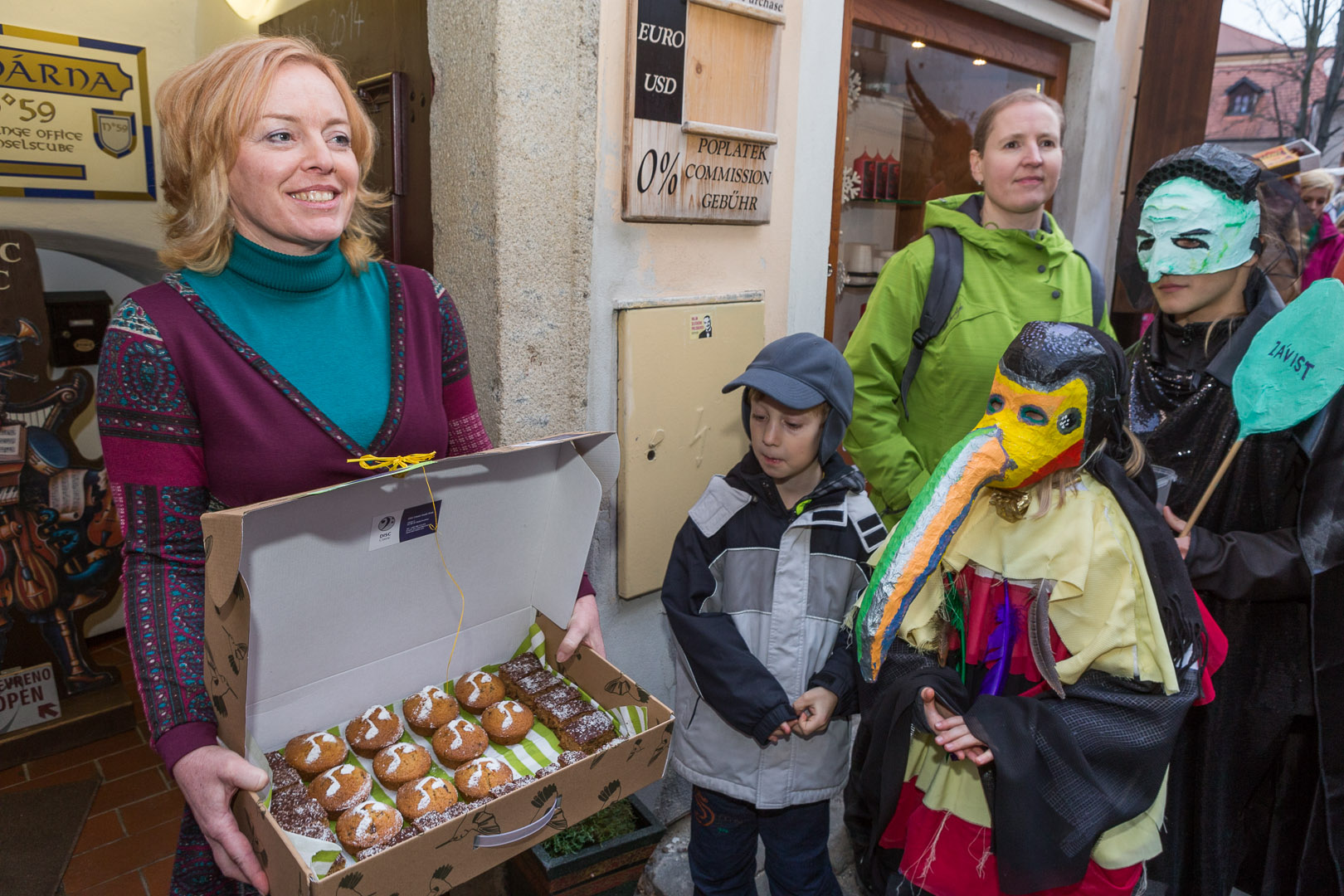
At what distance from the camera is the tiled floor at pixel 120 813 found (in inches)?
108

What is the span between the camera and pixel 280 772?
1.39 m

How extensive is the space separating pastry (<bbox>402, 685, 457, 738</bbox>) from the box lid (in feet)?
0.09

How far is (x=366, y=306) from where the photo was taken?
1449mm

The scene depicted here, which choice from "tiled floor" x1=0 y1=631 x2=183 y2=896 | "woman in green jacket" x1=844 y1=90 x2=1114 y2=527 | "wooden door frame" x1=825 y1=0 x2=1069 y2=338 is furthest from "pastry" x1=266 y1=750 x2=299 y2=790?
"wooden door frame" x1=825 y1=0 x2=1069 y2=338

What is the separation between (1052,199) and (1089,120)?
15.9 inches

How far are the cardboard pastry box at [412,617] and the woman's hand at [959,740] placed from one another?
49 centimetres

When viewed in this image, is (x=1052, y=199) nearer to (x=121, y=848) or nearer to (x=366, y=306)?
(x=366, y=306)

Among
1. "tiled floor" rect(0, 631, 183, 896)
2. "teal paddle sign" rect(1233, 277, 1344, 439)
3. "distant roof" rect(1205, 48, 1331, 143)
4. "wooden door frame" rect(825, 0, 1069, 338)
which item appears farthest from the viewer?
"distant roof" rect(1205, 48, 1331, 143)

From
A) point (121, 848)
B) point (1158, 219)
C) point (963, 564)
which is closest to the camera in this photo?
point (963, 564)

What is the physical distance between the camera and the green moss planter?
2.31 m

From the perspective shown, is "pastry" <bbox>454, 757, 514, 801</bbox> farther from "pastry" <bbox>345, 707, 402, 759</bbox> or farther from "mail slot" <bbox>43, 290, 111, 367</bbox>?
"mail slot" <bbox>43, 290, 111, 367</bbox>

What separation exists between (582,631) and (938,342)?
1.35 m

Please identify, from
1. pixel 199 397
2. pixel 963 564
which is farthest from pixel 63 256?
pixel 963 564

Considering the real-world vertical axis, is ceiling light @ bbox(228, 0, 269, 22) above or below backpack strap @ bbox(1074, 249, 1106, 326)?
above
